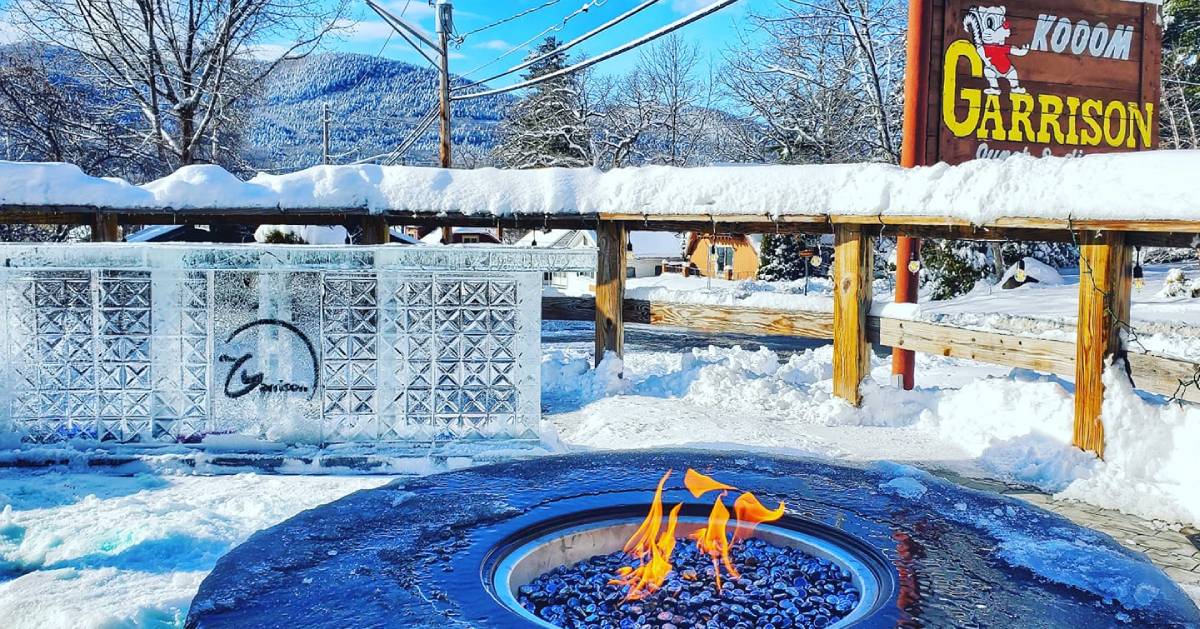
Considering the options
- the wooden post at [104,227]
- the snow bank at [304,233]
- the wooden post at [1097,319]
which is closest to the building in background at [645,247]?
the snow bank at [304,233]

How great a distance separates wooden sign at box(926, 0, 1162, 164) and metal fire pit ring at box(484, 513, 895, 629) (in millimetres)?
5918

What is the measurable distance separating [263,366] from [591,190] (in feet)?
13.7

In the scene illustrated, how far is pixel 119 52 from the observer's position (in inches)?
659

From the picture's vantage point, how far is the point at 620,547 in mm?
3824

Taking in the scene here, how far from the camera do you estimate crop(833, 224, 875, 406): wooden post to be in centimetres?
825

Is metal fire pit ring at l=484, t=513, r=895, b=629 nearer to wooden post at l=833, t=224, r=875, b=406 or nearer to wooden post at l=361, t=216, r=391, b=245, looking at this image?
wooden post at l=833, t=224, r=875, b=406

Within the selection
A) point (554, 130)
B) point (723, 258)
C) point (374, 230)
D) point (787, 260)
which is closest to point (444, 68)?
point (374, 230)

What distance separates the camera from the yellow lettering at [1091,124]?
8.61 meters

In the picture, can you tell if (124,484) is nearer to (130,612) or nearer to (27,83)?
(130,612)

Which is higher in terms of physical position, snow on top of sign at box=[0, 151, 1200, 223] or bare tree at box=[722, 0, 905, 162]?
bare tree at box=[722, 0, 905, 162]

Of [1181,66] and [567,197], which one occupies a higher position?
[1181,66]

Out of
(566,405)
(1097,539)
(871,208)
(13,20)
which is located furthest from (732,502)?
(13,20)

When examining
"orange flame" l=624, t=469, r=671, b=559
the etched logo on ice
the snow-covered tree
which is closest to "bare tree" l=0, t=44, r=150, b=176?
the etched logo on ice

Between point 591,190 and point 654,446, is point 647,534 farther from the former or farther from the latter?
point 591,190
